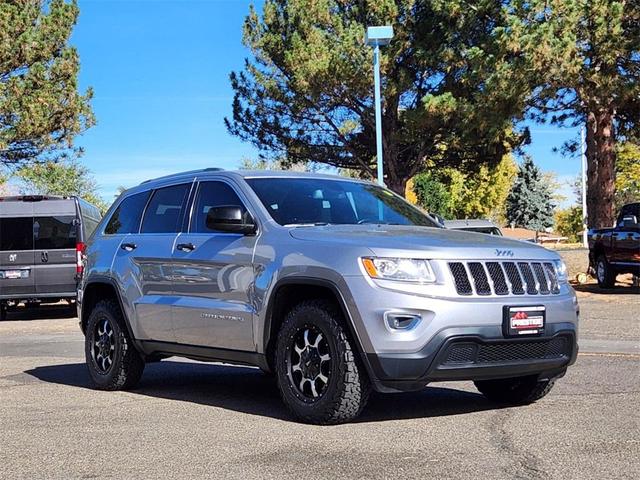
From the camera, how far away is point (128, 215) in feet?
27.6

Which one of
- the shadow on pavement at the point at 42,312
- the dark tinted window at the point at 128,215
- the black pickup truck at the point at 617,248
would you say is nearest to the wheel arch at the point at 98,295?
the dark tinted window at the point at 128,215

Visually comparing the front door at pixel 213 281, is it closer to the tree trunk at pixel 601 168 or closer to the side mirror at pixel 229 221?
the side mirror at pixel 229 221

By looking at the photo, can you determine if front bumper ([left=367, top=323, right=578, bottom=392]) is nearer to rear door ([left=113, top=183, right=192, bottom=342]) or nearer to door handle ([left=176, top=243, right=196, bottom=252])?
door handle ([left=176, top=243, right=196, bottom=252])

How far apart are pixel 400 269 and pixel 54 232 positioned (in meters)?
13.4

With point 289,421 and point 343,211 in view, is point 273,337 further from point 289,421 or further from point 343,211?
point 343,211

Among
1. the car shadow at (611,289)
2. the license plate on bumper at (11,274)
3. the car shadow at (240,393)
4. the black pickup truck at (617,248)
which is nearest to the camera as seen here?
the car shadow at (240,393)

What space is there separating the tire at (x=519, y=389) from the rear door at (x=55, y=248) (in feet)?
40.4

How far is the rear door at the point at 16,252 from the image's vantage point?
17.6 meters

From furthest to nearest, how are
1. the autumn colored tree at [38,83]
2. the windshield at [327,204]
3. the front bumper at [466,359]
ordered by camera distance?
the autumn colored tree at [38,83]
the windshield at [327,204]
the front bumper at [466,359]

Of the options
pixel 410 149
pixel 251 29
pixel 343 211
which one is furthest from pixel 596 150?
pixel 343 211

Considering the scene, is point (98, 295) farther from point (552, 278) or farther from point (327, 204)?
point (552, 278)

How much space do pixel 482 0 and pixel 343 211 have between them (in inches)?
746

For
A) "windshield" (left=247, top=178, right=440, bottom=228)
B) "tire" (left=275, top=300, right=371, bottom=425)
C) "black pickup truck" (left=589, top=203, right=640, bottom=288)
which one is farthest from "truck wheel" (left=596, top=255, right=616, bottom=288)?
"tire" (left=275, top=300, right=371, bottom=425)

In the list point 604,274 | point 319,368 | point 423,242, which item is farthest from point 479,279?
point 604,274
